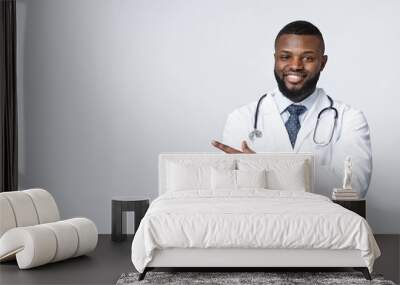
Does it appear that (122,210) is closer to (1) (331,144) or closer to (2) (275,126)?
(2) (275,126)

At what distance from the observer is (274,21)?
7516 mm

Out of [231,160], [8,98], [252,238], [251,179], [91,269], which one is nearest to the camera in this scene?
[252,238]

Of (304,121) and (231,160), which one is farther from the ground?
(304,121)

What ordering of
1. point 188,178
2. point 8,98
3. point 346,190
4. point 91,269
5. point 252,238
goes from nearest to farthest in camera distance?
point 252,238 → point 91,269 → point 188,178 → point 346,190 → point 8,98

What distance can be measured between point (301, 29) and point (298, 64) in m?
0.39

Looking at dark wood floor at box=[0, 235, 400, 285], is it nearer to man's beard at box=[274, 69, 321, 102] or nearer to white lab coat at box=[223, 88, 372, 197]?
white lab coat at box=[223, 88, 372, 197]

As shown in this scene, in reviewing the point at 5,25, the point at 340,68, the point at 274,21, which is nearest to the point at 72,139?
the point at 5,25

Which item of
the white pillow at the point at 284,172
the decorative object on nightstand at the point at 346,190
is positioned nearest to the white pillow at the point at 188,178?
the white pillow at the point at 284,172

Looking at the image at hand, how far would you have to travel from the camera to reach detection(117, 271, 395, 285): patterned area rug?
4914 millimetres

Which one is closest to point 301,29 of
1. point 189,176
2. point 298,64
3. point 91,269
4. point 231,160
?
point 298,64

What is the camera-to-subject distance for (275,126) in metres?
7.48

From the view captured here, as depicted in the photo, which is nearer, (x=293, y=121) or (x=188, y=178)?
(x=188, y=178)

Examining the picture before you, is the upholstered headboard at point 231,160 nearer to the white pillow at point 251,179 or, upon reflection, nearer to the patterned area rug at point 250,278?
the white pillow at point 251,179

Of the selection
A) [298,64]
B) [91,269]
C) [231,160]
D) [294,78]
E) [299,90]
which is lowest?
[91,269]
